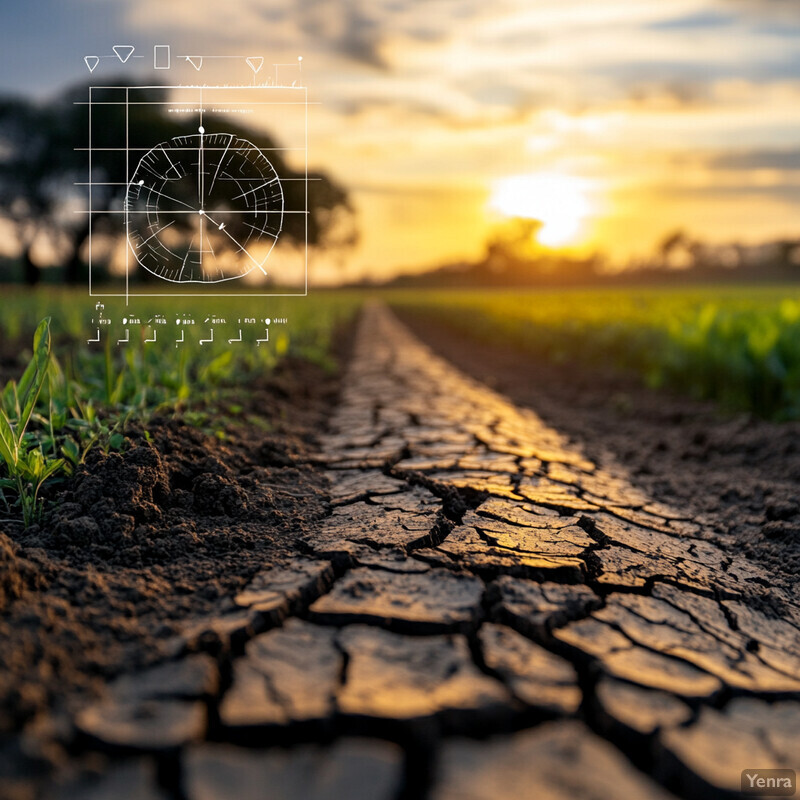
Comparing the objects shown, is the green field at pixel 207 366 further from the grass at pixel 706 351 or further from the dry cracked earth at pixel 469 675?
the dry cracked earth at pixel 469 675

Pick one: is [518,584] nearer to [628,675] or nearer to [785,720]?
[628,675]

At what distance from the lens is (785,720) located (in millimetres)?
1461

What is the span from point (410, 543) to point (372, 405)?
9.58 feet

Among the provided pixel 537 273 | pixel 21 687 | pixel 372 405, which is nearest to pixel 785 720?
pixel 21 687

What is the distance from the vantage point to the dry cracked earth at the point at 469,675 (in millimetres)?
1209

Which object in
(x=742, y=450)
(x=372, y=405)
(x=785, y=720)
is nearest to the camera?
(x=785, y=720)

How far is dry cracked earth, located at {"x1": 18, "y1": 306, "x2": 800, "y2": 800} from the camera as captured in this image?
1.21 metres

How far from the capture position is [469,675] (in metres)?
1.47

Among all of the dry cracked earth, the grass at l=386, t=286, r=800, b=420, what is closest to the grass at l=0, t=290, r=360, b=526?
the dry cracked earth

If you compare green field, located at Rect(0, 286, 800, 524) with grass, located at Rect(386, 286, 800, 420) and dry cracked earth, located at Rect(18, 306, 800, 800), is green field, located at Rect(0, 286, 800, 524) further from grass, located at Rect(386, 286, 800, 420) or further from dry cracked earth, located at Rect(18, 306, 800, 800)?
dry cracked earth, located at Rect(18, 306, 800, 800)

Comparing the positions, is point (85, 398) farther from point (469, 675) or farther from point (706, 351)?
point (706, 351)

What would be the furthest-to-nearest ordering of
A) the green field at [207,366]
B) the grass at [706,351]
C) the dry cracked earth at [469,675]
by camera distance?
the grass at [706,351]
the green field at [207,366]
the dry cracked earth at [469,675]

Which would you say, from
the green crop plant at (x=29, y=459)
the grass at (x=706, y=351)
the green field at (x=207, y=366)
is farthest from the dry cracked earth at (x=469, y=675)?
the grass at (x=706, y=351)

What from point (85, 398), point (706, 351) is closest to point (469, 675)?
point (85, 398)
